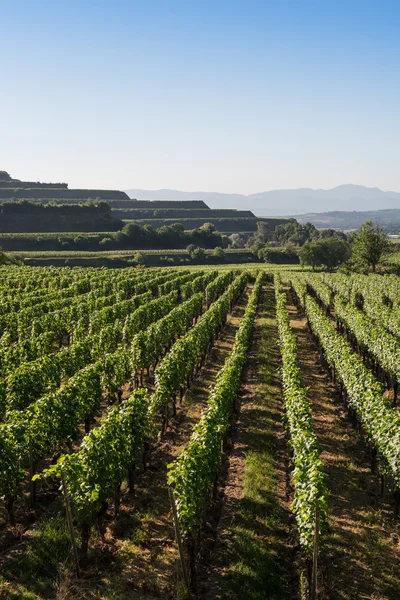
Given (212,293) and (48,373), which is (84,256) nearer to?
(212,293)

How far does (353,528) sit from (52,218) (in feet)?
473

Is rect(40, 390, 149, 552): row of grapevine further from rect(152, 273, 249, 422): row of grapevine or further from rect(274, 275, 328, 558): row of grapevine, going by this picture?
rect(274, 275, 328, 558): row of grapevine

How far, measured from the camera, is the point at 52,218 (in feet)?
472

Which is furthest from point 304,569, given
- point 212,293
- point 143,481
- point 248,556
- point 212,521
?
point 212,293

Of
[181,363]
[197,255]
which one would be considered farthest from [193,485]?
[197,255]

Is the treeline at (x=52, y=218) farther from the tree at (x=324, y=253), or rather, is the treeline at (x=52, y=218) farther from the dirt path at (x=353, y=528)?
the dirt path at (x=353, y=528)

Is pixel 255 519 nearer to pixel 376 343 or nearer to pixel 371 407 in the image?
pixel 371 407

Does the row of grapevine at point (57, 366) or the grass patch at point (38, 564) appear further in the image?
the row of grapevine at point (57, 366)

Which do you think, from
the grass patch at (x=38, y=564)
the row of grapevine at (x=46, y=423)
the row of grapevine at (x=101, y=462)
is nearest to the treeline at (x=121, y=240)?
the row of grapevine at (x=46, y=423)

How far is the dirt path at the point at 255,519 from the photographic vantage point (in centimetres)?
1062

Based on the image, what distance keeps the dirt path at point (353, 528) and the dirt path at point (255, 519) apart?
113 cm

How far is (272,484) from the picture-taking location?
48.2ft

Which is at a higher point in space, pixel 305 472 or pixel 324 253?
pixel 324 253

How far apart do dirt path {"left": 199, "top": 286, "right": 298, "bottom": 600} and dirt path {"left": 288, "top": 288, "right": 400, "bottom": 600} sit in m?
1.13
